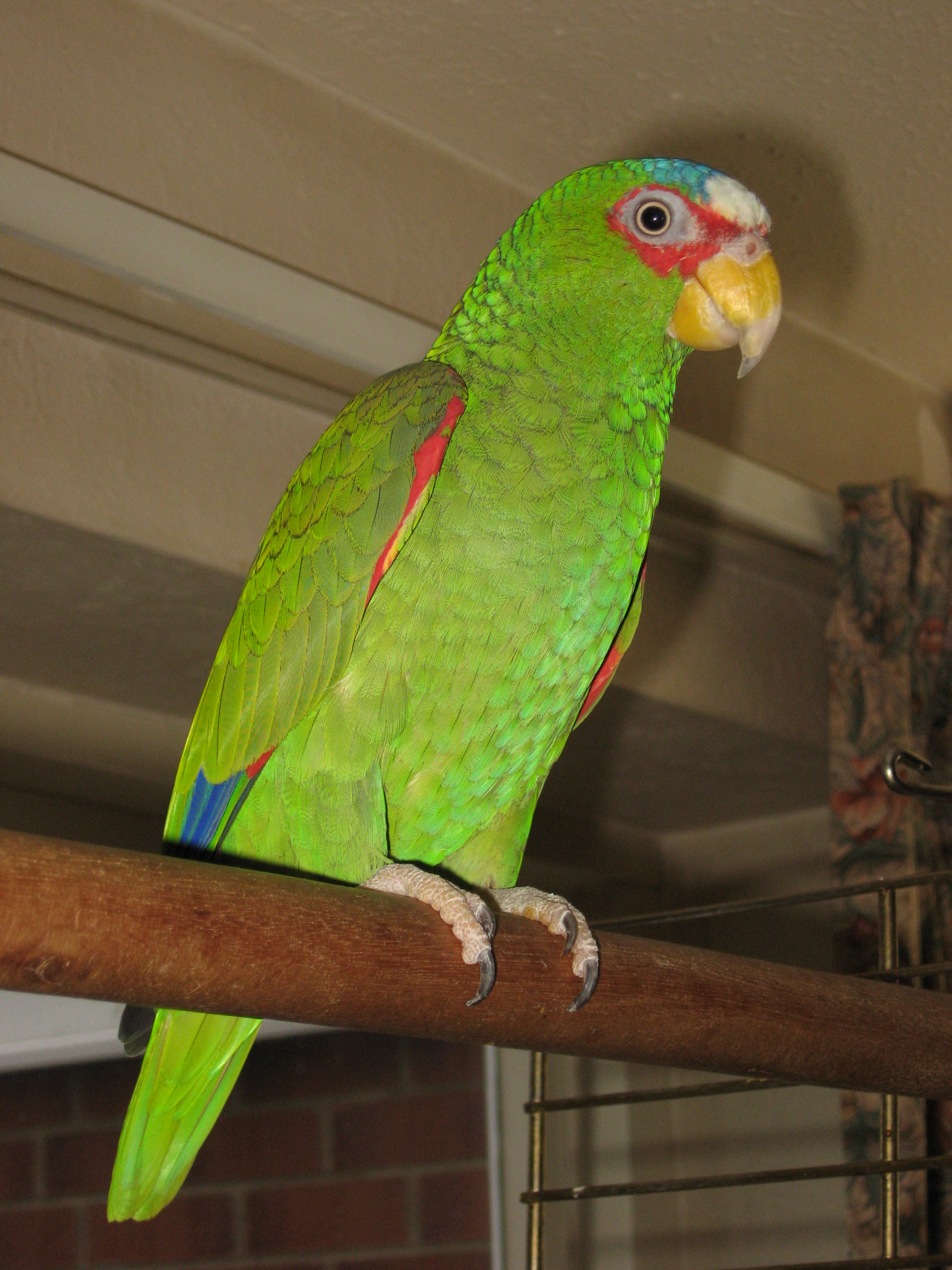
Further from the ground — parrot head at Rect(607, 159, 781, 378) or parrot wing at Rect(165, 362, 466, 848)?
parrot head at Rect(607, 159, 781, 378)

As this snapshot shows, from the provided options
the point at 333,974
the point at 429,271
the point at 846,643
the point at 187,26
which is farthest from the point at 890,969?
the point at 187,26

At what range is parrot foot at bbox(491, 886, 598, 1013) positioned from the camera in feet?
3.03

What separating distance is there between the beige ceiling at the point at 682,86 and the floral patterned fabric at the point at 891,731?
0.52 metres

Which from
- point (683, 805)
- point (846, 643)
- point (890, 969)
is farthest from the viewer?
point (683, 805)

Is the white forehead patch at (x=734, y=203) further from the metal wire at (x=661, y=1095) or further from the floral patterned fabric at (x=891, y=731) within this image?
the floral patterned fabric at (x=891, y=731)

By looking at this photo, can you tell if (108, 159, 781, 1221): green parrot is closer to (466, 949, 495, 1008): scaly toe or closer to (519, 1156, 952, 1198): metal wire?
(466, 949, 495, 1008): scaly toe

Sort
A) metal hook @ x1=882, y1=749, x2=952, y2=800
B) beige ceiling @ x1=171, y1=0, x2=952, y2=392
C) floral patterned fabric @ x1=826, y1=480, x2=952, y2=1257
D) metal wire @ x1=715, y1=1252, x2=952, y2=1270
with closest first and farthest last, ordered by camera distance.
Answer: metal wire @ x1=715, y1=1252, x2=952, y2=1270 < metal hook @ x1=882, y1=749, x2=952, y2=800 < beige ceiling @ x1=171, y1=0, x2=952, y2=392 < floral patterned fabric @ x1=826, y1=480, x2=952, y2=1257

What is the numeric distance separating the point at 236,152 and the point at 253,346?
286 mm

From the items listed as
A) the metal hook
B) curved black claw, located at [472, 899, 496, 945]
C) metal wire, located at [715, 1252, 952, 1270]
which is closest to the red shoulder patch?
curved black claw, located at [472, 899, 496, 945]

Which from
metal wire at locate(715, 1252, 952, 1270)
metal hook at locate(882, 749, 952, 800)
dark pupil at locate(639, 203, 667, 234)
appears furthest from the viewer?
metal hook at locate(882, 749, 952, 800)

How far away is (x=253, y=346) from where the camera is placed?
1.61 meters

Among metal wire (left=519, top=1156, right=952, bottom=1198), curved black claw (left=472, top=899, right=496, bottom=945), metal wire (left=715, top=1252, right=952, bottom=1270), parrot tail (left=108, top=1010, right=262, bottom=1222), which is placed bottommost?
metal wire (left=715, top=1252, right=952, bottom=1270)

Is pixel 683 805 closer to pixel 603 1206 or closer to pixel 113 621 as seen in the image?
pixel 603 1206

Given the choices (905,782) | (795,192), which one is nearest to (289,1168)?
(905,782)
